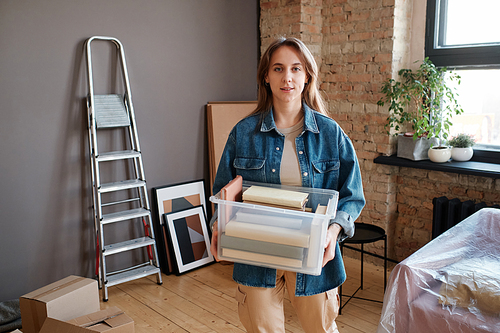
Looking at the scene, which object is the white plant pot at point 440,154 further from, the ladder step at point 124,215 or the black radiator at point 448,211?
the ladder step at point 124,215

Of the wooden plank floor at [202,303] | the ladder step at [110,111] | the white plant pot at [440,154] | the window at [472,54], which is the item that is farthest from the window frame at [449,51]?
the ladder step at [110,111]

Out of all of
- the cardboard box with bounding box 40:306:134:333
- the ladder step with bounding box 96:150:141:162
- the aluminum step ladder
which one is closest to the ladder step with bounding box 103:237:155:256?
the aluminum step ladder

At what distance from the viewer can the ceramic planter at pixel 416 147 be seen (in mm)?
2943

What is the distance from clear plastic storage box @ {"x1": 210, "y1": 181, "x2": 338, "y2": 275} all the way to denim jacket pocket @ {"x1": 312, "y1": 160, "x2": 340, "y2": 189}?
0.61ft

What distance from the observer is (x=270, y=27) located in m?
3.55

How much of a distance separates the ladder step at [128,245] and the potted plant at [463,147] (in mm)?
2236

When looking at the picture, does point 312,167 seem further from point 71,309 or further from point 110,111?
point 110,111

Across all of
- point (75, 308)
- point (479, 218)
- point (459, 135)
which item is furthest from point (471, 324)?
point (75, 308)

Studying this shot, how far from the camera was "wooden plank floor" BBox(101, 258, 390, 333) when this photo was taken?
8.08 feet

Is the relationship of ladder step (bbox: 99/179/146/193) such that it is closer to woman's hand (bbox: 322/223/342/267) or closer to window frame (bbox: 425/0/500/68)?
woman's hand (bbox: 322/223/342/267)

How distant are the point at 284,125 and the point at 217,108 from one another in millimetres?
1916

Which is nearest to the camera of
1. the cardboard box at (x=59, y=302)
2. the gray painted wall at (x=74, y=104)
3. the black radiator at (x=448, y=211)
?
the cardboard box at (x=59, y=302)

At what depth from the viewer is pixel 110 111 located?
2840mm

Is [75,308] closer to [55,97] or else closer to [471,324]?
[55,97]
